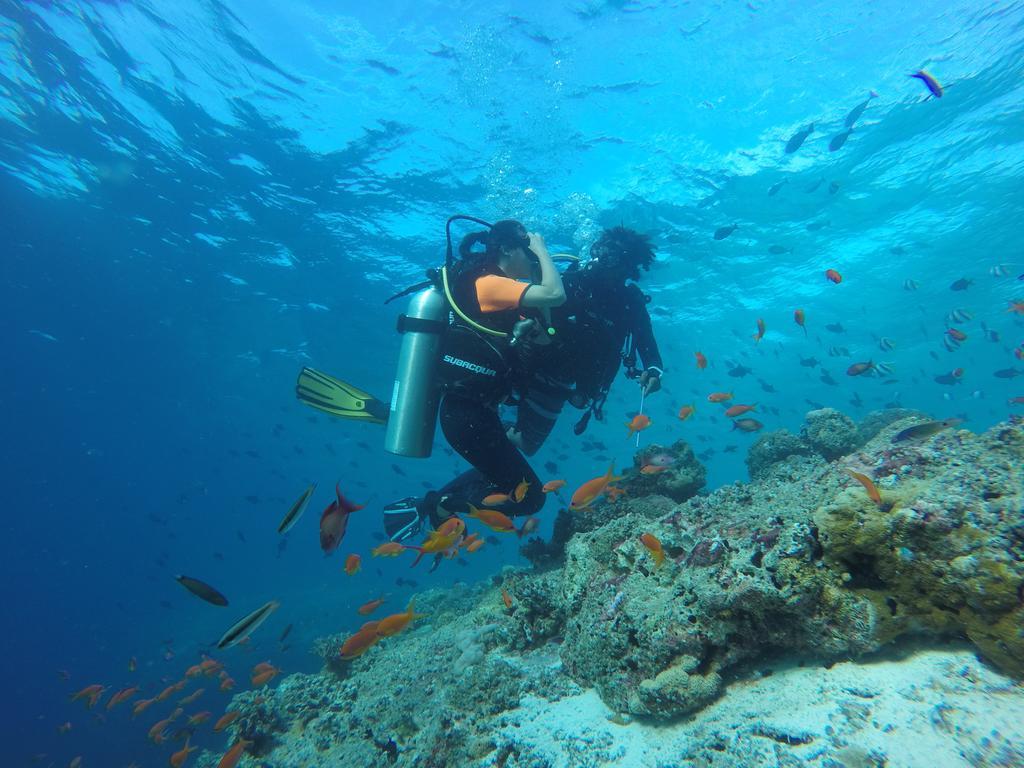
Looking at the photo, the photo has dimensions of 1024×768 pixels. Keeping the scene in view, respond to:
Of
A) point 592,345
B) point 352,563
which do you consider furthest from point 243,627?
point 592,345

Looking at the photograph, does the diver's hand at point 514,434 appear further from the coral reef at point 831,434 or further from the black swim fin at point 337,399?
the coral reef at point 831,434

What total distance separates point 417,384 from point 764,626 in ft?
14.4

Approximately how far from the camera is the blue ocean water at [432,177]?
39.5 feet

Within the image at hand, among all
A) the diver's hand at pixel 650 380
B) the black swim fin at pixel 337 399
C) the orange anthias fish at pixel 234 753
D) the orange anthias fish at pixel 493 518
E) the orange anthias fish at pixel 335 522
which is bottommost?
the orange anthias fish at pixel 234 753

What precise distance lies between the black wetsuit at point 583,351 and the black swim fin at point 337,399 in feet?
7.03

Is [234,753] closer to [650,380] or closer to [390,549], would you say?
[390,549]

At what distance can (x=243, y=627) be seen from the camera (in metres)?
3.25

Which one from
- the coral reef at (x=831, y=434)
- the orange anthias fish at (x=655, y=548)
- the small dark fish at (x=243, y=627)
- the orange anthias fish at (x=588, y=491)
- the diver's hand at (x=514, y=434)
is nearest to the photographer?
the small dark fish at (x=243, y=627)

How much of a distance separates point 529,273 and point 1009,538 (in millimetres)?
4745

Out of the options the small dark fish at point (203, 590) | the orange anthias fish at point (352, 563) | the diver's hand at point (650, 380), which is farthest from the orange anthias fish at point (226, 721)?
the diver's hand at point (650, 380)

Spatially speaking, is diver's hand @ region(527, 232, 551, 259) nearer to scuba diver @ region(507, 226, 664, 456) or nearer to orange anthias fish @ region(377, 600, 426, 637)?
scuba diver @ region(507, 226, 664, 456)

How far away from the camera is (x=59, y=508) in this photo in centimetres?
7025

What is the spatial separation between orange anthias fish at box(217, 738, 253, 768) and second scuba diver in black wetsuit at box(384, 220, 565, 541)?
483 cm

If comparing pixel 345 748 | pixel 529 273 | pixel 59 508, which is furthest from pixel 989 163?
pixel 59 508
